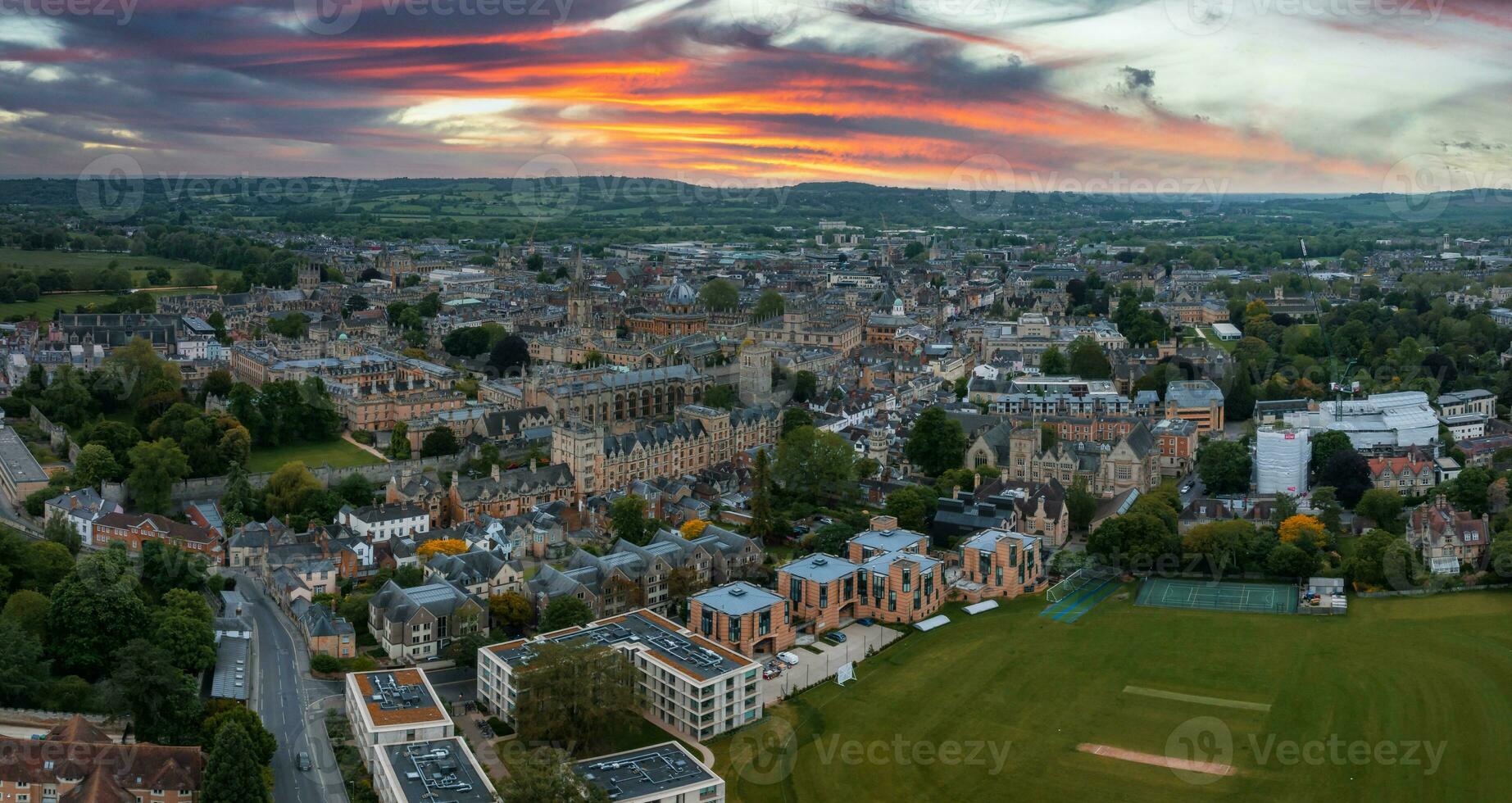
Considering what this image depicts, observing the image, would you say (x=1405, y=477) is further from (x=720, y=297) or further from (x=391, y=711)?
(x=720, y=297)

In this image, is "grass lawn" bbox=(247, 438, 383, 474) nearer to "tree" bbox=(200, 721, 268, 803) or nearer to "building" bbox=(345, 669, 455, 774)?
"building" bbox=(345, 669, 455, 774)

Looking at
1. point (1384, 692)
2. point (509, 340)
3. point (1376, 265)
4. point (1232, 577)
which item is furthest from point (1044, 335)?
point (1376, 265)

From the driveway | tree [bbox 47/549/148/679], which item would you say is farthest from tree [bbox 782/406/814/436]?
tree [bbox 47/549/148/679]

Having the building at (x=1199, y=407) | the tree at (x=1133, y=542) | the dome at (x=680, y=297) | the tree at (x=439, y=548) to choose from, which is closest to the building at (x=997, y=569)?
the tree at (x=1133, y=542)

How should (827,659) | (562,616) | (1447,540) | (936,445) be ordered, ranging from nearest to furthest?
(562,616), (827,659), (1447,540), (936,445)

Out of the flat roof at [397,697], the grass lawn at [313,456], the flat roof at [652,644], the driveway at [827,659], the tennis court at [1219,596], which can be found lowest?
the driveway at [827,659]

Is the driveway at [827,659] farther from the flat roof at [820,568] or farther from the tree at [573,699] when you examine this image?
the tree at [573,699]

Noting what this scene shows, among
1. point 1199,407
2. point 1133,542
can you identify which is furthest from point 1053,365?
point 1133,542

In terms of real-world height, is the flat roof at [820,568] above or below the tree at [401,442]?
below
